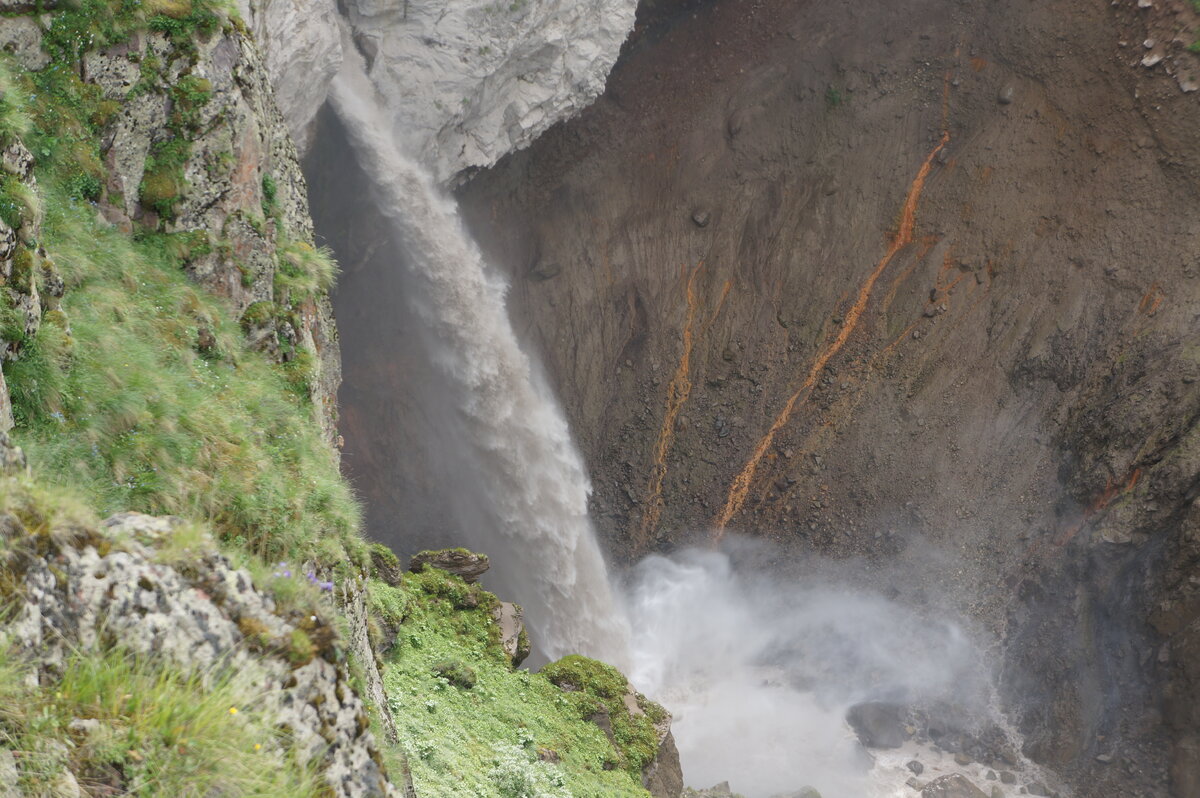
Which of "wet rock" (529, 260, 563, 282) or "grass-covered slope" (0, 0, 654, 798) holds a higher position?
"wet rock" (529, 260, 563, 282)

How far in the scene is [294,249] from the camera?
7887 mm

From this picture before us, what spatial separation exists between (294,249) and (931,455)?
1686cm

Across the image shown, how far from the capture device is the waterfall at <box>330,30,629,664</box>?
20.7 metres

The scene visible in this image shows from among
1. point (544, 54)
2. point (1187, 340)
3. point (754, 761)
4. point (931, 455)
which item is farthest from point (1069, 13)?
point (754, 761)

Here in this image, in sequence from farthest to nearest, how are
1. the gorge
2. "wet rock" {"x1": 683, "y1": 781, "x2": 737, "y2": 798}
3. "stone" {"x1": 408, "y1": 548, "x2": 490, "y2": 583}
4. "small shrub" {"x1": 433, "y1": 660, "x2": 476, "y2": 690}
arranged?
the gorge < "wet rock" {"x1": 683, "y1": 781, "x2": 737, "y2": 798} < "stone" {"x1": 408, "y1": 548, "x2": 490, "y2": 583} < "small shrub" {"x1": 433, "y1": 660, "x2": 476, "y2": 690}

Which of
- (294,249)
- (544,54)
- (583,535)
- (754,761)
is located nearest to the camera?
(294,249)

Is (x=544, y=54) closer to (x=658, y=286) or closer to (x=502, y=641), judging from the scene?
(x=658, y=286)

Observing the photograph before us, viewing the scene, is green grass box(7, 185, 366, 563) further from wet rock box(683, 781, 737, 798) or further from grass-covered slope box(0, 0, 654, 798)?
wet rock box(683, 781, 737, 798)

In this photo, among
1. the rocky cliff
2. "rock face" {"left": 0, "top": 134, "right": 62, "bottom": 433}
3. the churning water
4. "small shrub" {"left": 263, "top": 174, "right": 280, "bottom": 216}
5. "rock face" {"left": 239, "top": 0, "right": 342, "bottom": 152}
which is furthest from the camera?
the churning water

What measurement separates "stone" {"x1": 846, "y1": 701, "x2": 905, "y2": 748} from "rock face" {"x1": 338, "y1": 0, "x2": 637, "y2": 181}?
1483cm

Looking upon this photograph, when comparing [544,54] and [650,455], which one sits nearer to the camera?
[544,54]

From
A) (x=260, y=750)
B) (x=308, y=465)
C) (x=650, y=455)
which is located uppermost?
(x=650, y=455)

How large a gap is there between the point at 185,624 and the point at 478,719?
694cm

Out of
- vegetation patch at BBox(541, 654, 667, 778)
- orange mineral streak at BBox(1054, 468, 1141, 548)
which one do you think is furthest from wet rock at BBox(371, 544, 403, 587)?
orange mineral streak at BBox(1054, 468, 1141, 548)
